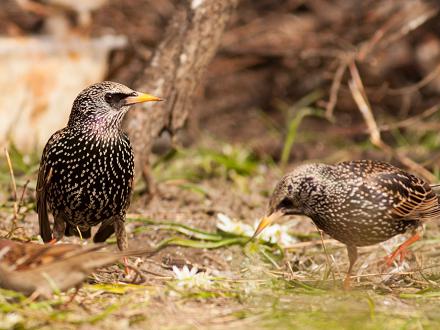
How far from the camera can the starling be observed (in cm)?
509

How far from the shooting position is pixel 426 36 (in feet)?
31.8

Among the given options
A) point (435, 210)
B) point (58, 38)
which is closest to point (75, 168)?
point (435, 210)

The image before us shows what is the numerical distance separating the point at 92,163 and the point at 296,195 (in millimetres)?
1270

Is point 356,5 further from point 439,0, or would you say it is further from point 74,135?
point 74,135

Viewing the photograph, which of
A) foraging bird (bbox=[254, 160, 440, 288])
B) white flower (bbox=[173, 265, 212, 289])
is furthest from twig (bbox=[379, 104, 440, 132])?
white flower (bbox=[173, 265, 212, 289])

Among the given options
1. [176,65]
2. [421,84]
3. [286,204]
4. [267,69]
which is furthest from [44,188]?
[267,69]

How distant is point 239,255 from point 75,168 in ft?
4.65

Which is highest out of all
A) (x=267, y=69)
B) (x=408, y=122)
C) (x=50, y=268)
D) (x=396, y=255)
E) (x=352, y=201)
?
(x=267, y=69)

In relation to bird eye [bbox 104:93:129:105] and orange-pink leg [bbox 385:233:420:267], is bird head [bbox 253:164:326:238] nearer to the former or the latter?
orange-pink leg [bbox 385:233:420:267]

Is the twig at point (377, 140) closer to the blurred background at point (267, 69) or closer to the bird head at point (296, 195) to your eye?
the blurred background at point (267, 69)

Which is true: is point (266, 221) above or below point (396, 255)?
above

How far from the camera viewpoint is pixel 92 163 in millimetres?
5082

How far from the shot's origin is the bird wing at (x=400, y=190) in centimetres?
515

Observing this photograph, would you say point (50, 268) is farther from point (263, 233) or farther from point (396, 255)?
point (396, 255)
